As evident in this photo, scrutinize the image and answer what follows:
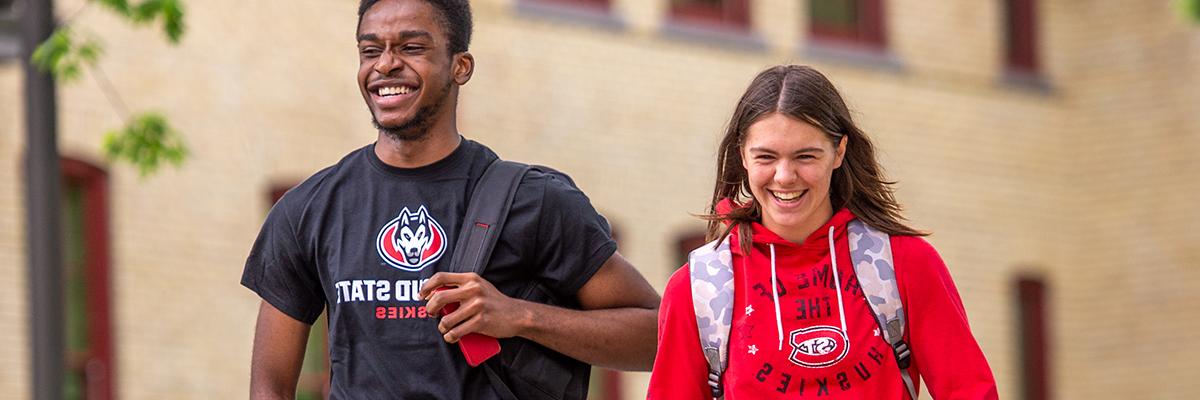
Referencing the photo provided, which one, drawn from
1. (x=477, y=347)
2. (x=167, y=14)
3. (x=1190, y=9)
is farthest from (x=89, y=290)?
(x=477, y=347)

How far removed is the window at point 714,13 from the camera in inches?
848

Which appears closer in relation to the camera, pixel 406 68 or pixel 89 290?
pixel 406 68

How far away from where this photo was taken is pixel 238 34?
719 inches

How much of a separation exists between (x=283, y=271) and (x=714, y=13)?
50.3 feet

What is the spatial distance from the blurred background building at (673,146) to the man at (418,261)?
958 centimetres

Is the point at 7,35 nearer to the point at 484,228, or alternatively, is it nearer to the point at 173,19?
the point at 173,19

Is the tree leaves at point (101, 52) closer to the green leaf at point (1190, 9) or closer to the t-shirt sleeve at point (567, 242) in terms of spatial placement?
the t-shirt sleeve at point (567, 242)

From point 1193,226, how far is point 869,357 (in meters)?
17.9

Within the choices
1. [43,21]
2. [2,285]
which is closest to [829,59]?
[2,285]

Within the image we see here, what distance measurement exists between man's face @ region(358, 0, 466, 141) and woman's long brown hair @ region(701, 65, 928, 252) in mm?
694

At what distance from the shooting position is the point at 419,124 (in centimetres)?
658

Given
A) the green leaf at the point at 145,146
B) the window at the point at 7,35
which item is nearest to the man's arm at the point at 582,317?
the green leaf at the point at 145,146

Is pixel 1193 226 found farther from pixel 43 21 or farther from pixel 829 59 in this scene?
pixel 43 21

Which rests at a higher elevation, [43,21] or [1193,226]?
[43,21]
